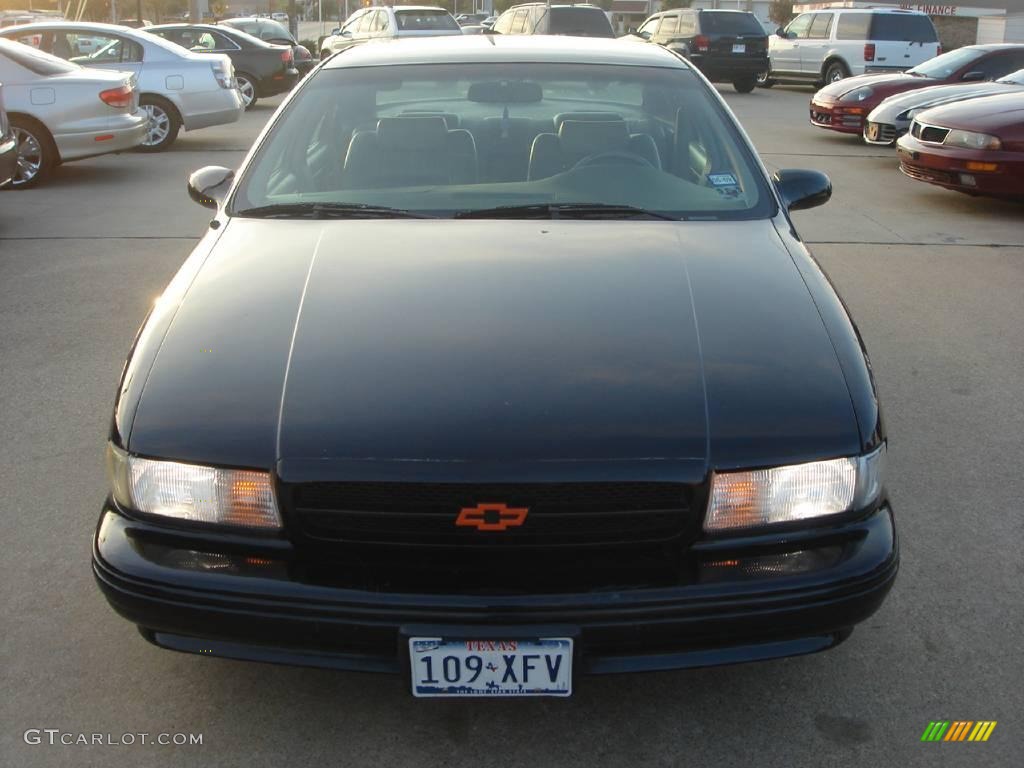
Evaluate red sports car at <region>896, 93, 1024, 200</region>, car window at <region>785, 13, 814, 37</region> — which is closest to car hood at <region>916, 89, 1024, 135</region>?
red sports car at <region>896, 93, 1024, 200</region>

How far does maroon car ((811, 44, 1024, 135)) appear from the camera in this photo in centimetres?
1300

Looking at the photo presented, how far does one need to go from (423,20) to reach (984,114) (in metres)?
14.5

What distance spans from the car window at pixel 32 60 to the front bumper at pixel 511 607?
901 cm

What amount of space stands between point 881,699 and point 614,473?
40.9 inches

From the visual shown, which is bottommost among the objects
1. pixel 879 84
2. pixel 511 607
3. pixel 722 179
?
pixel 879 84

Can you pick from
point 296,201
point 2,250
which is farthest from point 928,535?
point 2,250

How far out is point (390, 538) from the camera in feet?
7.62

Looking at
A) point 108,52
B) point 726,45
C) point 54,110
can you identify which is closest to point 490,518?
point 54,110

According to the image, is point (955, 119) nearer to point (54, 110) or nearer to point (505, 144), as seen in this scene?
point (505, 144)

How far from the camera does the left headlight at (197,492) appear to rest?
234cm

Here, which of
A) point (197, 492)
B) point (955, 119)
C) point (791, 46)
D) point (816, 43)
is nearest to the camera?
point (197, 492)

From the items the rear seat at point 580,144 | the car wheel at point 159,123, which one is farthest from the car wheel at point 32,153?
the rear seat at point 580,144

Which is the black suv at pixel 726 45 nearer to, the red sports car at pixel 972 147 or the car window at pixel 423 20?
the car window at pixel 423 20

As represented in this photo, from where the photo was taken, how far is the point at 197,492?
2385 millimetres
